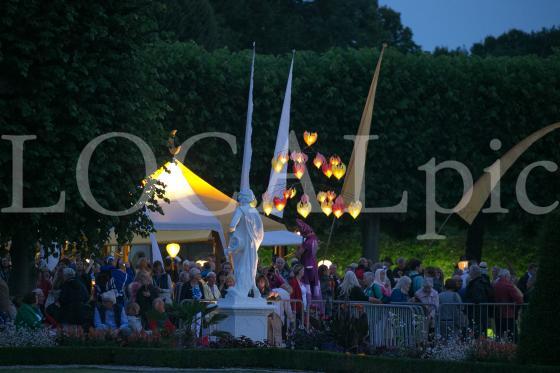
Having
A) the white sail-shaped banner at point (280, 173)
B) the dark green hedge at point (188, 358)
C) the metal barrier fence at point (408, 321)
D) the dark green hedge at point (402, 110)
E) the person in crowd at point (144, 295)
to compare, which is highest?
the dark green hedge at point (402, 110)

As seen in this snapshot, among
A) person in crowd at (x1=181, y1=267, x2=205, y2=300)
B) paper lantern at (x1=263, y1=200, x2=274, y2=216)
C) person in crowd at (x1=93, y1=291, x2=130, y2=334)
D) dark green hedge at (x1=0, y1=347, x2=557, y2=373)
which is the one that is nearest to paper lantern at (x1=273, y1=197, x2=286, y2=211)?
paper lantern at (x1=263, y1=200, x2=274, y2=216)

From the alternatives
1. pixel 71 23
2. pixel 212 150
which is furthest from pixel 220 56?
pixel 71 23

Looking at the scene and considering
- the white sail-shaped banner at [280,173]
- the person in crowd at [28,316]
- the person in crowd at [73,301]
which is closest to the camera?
the person in crowd at [28,316]

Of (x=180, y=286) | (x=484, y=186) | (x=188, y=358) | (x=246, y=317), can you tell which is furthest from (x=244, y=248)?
(x=484, y=186)

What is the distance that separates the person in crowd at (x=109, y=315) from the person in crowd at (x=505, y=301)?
16.5 ft

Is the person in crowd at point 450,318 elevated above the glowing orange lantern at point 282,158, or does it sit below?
below

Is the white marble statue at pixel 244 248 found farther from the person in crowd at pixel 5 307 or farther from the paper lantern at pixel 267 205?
the paper lantern at pixel 267 205

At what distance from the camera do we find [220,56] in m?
32.3

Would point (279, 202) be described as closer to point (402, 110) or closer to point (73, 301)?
point (402, 110)

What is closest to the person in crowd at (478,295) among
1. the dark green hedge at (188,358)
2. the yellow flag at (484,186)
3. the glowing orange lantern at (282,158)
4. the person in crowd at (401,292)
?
the person in crowd at (401,292)

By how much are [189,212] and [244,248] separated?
904 cm

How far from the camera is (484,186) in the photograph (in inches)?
1264

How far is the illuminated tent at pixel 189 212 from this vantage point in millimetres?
24312

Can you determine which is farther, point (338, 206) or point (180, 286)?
point (338, 206)
